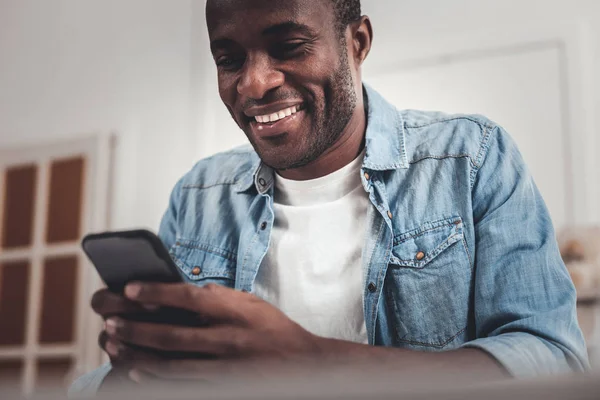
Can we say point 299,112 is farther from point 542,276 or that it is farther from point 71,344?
point 71,344

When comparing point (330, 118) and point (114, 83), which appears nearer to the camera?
point (330, 118)

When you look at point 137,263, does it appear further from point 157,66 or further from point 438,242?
point 157,66

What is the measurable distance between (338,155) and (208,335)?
1.22ft

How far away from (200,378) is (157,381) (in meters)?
0.04

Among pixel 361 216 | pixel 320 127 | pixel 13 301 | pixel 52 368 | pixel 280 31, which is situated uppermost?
pixel 280 31

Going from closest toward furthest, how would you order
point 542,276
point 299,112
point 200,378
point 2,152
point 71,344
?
point 200,378 → point 542,276 → point 299,112 → point 71,344 → point 2,152

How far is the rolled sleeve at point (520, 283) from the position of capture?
55 cm

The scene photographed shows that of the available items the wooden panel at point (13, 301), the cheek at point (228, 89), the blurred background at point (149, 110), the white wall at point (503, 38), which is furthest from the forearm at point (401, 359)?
the wooden panel at point (13, 301)

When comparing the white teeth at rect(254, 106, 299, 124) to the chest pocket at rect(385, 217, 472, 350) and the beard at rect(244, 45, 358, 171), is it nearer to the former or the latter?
the beard at rect(244, 45, 358, 171)

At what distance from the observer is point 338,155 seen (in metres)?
0.77

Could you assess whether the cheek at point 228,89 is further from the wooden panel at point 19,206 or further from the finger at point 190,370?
the wooden panel at point 19,206

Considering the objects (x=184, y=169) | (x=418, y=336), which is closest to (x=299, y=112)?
(x=418, y=336)

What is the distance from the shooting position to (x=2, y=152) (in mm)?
2289

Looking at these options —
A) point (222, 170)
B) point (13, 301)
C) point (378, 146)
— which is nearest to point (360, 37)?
point (378, 146)
